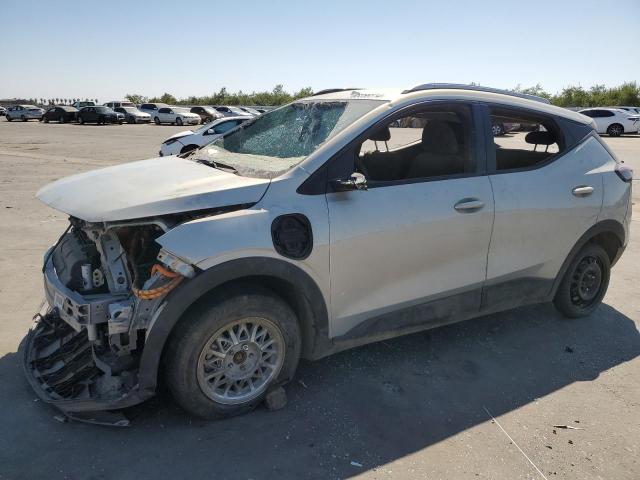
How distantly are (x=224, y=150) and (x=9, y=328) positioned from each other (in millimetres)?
2102

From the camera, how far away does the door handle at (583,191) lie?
3.89 m

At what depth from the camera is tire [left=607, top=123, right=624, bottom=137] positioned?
29.0m

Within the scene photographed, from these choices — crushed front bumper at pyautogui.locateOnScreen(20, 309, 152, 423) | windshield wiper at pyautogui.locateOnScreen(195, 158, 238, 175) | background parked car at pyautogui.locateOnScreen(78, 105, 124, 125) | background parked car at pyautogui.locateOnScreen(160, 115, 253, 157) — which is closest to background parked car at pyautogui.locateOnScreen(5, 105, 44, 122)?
background parked car at pyautogui.locateOnScreen(78, 105, 124, 125)

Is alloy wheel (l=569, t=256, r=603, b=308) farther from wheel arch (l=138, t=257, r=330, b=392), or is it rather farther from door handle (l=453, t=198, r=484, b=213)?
wheel arch (l=138, t=257, r=330, b=392)

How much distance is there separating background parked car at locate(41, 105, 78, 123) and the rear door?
42.4 meters

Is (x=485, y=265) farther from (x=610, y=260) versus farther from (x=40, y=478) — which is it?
(x=40, y=478)

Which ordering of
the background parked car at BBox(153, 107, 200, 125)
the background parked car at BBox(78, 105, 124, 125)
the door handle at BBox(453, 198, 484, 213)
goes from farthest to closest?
the background parked car at BBox(153, 107, 200, 125), the background parked car at BBox(78, 105, 124, 125), the door handle at BBox(453, 198, 484, 213)

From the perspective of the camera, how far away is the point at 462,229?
336cm

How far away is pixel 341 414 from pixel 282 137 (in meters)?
1.86

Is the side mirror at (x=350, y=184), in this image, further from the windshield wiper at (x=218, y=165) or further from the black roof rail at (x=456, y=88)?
the black roof rail at (x=456, y=88)

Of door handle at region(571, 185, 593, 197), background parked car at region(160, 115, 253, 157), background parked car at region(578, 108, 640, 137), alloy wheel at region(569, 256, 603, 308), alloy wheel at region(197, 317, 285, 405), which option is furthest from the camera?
background parked car at region(578, 108, 640, 137)

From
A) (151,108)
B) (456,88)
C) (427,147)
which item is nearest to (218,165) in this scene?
(427,147)

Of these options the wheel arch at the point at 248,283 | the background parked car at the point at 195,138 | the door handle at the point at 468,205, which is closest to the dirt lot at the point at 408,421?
the wheel arch at the point at 248,283

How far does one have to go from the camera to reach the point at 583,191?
393cm
